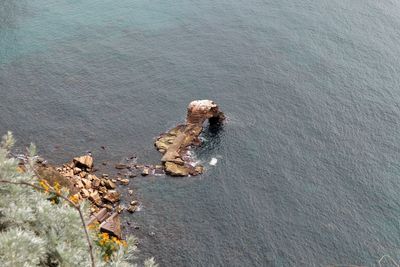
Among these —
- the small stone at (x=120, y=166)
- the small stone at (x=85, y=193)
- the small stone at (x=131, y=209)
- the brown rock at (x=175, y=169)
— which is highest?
the brown rock at (x=175, y=169)

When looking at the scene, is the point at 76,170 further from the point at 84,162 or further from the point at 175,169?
the point at 175,169

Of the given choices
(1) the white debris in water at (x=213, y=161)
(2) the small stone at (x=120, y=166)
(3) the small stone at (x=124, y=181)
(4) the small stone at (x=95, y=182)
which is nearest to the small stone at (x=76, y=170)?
(4) the small stone at (x=95, y=182)

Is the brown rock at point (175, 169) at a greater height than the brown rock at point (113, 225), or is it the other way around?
the brown rock at point (175, 169)

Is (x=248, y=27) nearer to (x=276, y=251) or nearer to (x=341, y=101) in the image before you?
(x=341, y=101)

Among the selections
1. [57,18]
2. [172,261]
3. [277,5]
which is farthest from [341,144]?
[57,18]

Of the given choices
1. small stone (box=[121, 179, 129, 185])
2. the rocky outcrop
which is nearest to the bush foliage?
small stone (box=[121, 179, 129, 185])

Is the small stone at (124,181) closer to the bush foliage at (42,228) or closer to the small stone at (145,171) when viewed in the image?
the small stone at (145,171)

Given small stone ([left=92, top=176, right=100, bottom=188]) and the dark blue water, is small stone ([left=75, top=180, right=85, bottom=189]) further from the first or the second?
the dark blue water
